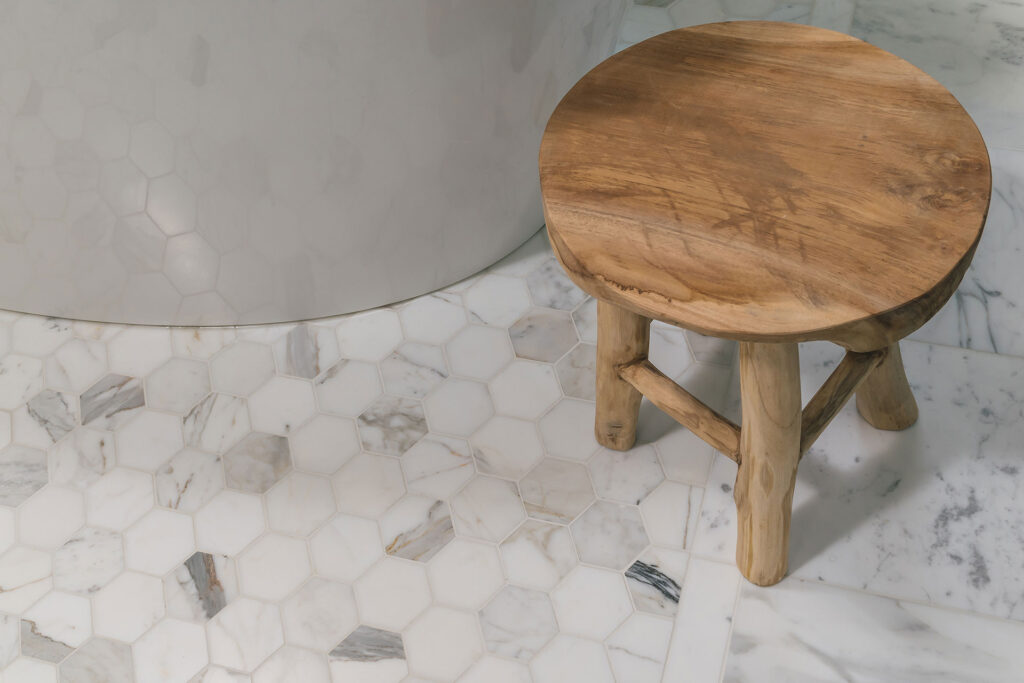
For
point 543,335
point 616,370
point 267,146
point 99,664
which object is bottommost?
point 99,664

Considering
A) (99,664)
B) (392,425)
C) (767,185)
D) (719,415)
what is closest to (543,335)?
(392,425)

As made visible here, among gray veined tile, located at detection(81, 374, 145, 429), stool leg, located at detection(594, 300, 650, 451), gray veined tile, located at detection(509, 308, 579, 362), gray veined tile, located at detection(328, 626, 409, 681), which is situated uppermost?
stool leg, located at detection(594, 300, 650, 451)

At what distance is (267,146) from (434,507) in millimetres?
400

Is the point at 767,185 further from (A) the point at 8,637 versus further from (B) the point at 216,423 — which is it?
(A) the point at 8,637

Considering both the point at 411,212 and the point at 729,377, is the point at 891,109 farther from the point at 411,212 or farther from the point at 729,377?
the point at 411,212

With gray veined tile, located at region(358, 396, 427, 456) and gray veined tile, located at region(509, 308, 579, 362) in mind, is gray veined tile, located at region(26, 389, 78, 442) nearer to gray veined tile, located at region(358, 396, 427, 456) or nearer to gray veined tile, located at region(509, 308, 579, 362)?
gray veined tile, located at region(358, 396, 427, 456)

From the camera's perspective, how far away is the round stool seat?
2.00 feet

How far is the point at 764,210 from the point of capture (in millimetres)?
670

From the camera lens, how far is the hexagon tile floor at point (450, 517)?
0.86m

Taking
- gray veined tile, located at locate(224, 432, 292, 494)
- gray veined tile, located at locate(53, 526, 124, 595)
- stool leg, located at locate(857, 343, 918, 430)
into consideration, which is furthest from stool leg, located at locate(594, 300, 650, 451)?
gray veined tile, located at locate(53, 526, 124, 595)

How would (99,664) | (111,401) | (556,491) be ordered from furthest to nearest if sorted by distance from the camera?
(111,401) → (556,491) → (99,664)

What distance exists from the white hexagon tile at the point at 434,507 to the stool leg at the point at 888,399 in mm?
17

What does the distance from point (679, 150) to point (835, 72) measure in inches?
6.5

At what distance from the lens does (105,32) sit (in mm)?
837
